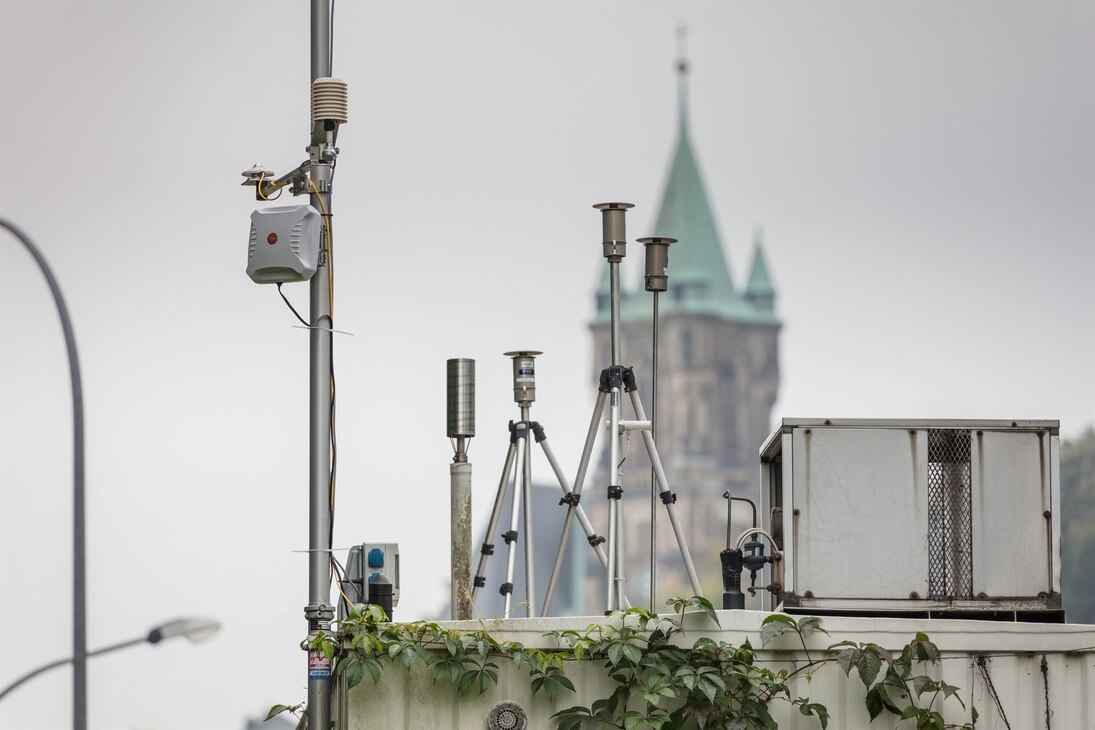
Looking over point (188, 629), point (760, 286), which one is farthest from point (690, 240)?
point (188, 629)

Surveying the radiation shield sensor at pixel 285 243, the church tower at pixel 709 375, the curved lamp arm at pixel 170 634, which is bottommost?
the curved lamp arm at pixel 170 634

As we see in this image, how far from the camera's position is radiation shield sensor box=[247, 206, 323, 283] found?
11.5 m

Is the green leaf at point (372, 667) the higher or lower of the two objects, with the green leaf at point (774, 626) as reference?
lower

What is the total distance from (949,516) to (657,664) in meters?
1.87

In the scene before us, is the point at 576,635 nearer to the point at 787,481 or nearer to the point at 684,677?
the point at 684,677

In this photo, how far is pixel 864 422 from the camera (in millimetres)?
11945

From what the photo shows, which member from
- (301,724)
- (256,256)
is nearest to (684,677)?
(301,724)

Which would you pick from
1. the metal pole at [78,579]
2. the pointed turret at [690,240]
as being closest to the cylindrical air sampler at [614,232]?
the metal pole at [78,579]

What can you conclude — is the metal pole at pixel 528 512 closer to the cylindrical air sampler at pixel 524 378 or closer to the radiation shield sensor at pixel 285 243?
the cylindrical air sampler at pixel 524 378

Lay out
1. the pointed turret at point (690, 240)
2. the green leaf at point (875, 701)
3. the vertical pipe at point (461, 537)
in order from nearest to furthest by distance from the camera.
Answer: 1. the green leaf at point (875, 701)
2. the vertical pipe at point (461, 537)
3. the pointed turret at point (690, 240)

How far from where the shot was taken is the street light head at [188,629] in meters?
20.6

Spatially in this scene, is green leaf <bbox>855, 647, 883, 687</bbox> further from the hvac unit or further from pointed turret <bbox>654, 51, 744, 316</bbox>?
pointed turret <bbox>654, 51, 744, 316</bbox>

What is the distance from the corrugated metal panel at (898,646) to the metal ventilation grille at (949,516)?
430 mm

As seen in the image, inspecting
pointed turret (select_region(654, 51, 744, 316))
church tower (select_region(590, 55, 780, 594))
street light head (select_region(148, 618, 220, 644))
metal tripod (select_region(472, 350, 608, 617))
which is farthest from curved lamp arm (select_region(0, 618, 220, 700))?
church tower (select_region(590, 55, 780, 594))
